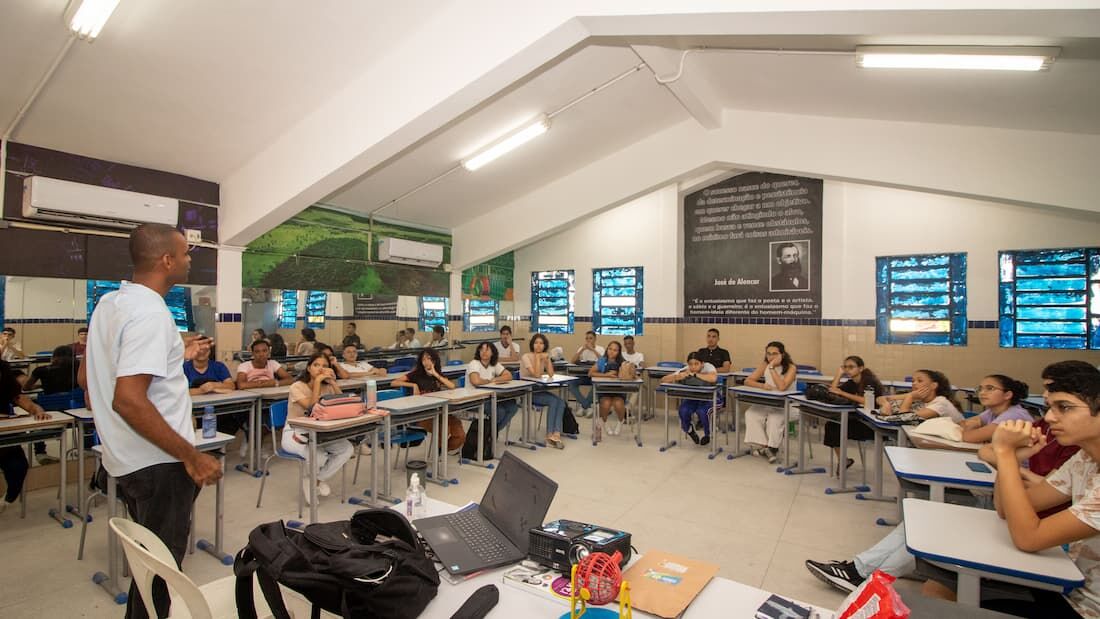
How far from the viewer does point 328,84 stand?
4961mm

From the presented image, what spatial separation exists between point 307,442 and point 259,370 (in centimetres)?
244

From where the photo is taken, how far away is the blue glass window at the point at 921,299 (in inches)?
286

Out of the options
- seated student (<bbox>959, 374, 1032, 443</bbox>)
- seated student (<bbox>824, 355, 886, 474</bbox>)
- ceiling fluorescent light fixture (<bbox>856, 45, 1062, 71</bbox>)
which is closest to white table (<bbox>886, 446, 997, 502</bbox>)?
seated student (<bbox>959, 374, 1032, 443</bbox>)

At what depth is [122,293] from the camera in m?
1.93

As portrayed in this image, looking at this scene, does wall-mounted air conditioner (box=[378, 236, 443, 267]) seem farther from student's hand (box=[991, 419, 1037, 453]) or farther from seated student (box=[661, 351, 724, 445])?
student's hand (box=[991, 419, 1037, 453])

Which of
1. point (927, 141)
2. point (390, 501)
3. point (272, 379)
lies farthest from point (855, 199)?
point (272, 379)

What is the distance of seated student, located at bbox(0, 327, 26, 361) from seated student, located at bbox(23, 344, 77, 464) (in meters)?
0.20

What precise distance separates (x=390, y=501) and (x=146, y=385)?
3.09 metres

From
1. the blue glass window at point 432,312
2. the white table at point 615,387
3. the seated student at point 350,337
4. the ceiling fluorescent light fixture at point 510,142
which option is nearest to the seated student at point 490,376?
the white table at point 615,387

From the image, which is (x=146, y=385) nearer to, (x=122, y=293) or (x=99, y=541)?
(x=122, y=293)

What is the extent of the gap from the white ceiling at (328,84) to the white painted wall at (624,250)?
2609 mm

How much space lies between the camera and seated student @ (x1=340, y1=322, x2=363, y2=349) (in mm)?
8020

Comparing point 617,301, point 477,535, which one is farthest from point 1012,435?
point 617,301

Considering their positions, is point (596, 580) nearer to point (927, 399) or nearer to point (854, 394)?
point (927, 399)
